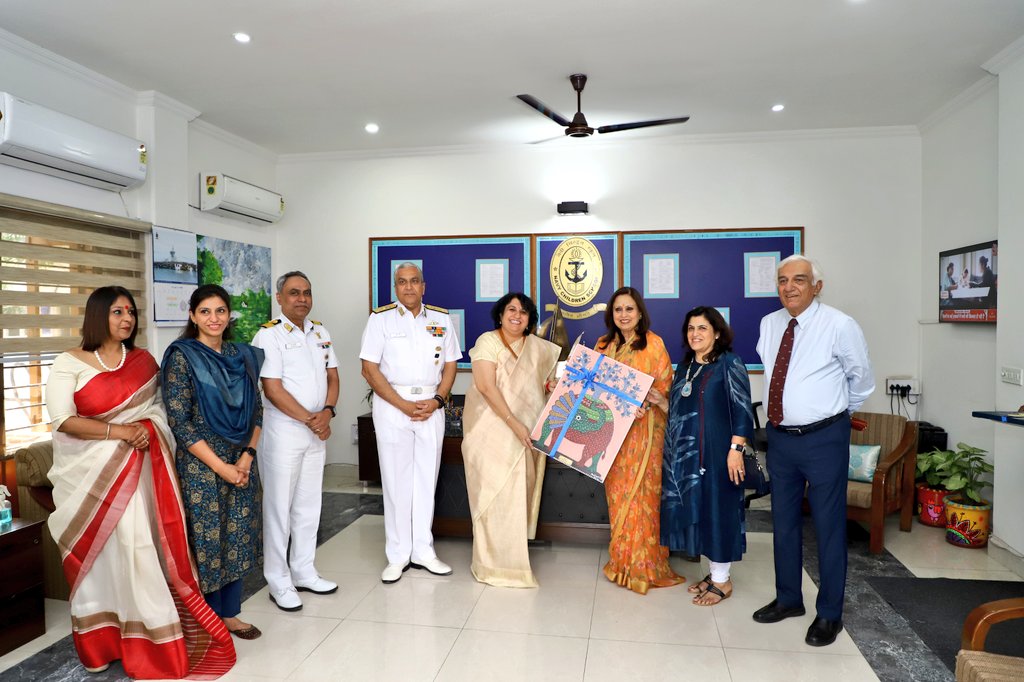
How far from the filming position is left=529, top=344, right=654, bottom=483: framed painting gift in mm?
3338

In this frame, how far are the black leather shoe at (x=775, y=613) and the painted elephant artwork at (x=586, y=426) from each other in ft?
3.27

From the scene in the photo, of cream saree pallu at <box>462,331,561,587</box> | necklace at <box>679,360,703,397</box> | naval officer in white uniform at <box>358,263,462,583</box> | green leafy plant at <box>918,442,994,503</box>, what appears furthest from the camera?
green leafy plant at <box>918,442,994,503</box>

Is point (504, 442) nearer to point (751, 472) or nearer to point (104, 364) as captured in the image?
point (751, 472)

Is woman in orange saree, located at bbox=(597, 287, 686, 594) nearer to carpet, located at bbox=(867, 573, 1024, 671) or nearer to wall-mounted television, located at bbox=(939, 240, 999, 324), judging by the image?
carpet, located at bbox=(867, 573, 1024, 671)

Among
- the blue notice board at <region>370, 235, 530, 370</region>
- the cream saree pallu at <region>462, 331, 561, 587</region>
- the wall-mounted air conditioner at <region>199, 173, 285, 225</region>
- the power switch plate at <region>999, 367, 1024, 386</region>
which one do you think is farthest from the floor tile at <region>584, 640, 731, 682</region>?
the wall-mounted air conditioner at <region>199, 173, 285, 225</region>

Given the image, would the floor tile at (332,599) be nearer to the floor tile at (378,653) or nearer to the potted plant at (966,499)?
the floor tile at (378,653)

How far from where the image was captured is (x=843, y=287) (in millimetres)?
5473

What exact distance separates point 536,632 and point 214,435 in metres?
1.64

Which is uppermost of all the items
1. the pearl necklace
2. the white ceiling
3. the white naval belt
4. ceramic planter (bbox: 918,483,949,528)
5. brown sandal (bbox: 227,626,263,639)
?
the white ceiling

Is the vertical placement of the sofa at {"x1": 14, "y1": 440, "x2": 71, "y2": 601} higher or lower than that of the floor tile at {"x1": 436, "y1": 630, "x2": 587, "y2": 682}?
higher

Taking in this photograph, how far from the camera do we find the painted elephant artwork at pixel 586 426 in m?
3.38

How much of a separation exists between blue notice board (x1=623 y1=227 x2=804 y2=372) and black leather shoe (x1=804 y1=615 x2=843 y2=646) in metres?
2.89

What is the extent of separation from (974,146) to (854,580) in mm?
3044

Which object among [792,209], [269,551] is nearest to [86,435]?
[269,551]
